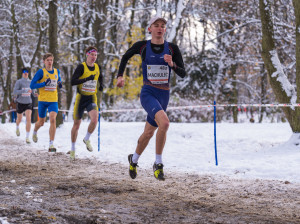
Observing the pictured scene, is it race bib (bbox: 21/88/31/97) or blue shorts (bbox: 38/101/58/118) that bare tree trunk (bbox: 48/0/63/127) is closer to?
race bib (bbox: 21/88/31/97)

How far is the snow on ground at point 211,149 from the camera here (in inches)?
278

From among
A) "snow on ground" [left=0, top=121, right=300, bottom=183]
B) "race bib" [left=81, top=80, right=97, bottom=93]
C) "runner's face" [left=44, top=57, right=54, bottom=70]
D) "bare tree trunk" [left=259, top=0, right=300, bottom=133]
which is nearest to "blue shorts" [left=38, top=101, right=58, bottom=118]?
"runner's face" [left=44, top=57, right=54, bottom=70]

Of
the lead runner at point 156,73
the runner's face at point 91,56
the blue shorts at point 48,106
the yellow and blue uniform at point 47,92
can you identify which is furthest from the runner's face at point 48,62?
the lead runner at point 156,73

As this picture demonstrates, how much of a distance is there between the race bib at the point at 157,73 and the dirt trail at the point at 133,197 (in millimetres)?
1517

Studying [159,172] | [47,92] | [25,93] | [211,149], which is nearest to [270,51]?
[211,149]

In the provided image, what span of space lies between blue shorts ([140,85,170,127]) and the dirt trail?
1059 mm

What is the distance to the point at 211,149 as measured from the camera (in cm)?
1035

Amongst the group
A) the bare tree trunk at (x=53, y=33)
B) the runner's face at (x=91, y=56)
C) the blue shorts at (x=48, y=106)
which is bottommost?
the blue shorts at (x=48, y=106)

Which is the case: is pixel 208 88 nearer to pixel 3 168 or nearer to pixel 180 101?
pixel 180 101

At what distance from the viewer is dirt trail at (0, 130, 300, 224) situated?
384 cm

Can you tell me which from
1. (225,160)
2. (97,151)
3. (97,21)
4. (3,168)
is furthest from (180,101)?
(3,168)

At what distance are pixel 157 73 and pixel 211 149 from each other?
5486 mm

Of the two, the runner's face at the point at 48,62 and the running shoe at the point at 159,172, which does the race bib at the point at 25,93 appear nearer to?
the runner's face at the point at 48,62

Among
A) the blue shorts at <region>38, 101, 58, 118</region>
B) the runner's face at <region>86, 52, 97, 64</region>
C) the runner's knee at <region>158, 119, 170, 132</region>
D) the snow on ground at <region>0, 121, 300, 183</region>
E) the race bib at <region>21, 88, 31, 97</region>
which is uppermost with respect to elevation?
the runner's face at <region>86, 52, 97, 64</region>
